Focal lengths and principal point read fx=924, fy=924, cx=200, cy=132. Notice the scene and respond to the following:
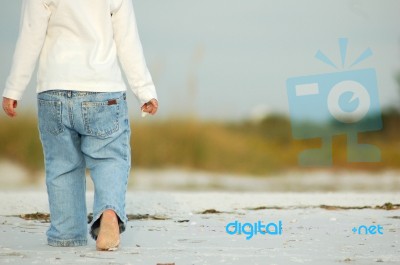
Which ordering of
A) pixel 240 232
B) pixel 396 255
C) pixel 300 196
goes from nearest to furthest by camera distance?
pixel 396 255
pixel 240 232
pixel 300 196

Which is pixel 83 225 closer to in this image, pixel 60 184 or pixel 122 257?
pixel 60 184

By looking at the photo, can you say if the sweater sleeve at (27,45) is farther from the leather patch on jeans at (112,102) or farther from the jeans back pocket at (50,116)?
the leather patch on jeans at (112,102)

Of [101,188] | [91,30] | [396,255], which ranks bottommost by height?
[396,255]

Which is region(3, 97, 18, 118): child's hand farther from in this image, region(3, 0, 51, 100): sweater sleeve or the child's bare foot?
the child's bare foot

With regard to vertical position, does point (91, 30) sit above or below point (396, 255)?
above

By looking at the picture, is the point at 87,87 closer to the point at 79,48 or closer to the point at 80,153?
the point at 79,48

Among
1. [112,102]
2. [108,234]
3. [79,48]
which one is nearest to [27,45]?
[79,48]

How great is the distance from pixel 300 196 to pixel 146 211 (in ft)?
3.16

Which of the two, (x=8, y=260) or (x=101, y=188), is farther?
(x=101, y=188)

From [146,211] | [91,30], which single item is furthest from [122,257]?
[146,211]

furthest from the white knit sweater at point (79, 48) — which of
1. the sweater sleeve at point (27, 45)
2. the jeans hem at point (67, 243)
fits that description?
the jeans hem at point (67, 243)

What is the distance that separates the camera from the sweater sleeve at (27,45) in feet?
10.3

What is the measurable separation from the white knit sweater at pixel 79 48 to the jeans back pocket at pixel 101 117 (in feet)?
0.18

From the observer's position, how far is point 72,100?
3.13 m
